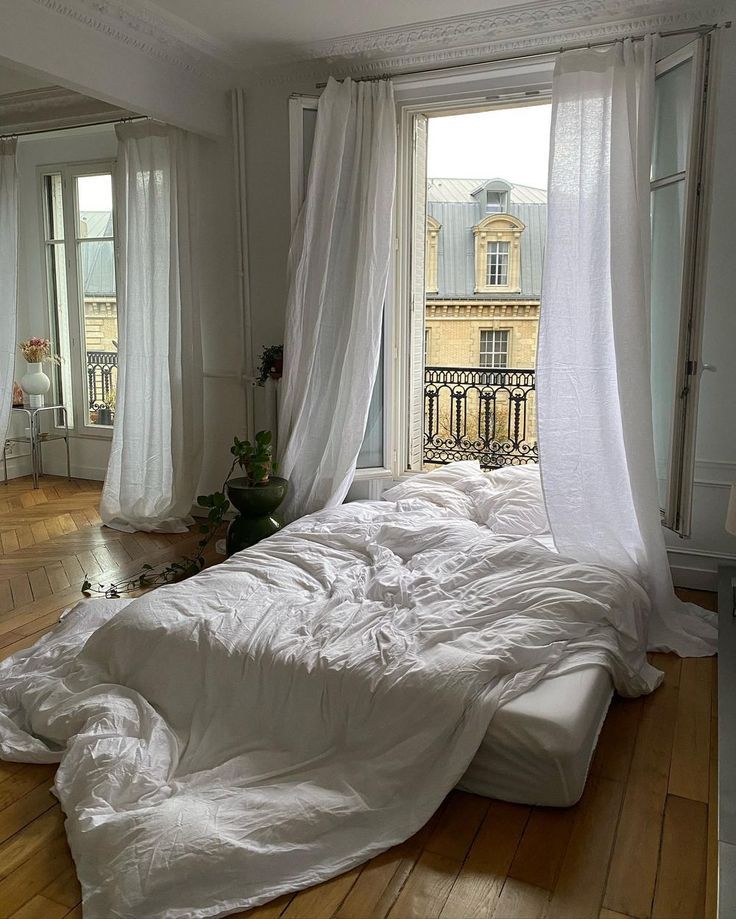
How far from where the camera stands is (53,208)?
634 cm

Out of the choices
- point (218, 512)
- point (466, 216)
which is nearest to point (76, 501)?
point (218, 512)

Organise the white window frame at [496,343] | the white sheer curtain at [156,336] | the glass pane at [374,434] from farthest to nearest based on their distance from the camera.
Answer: the white window frame at [496,343] → the white sheer curtain at [156,336] → the glass pane at [374,434]

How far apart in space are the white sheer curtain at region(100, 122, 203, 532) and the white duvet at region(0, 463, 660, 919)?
71.5 inches

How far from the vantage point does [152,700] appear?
2541 mm

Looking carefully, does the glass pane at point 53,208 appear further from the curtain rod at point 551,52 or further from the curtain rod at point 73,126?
the curtain rod at point 551,52

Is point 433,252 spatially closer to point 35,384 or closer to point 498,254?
point 498,254

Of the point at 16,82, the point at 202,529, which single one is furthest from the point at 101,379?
the point at 202,529

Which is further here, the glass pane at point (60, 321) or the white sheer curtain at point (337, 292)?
the glass pane at point (60, 321)

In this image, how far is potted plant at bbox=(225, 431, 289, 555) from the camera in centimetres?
418

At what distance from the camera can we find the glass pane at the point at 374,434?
461 cm

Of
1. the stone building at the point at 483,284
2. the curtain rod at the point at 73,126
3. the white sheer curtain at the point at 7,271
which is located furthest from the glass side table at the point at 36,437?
the stone building at the point at 483,284

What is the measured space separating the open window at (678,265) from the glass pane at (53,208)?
478 cm

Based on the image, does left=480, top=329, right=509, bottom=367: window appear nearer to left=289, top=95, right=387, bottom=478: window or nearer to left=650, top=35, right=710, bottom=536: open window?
left=289, top=95, right=387, bottom=478: window

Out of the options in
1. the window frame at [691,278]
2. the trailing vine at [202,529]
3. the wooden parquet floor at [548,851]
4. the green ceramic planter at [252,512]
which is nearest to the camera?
the wooden parquet floor at [548,851]
